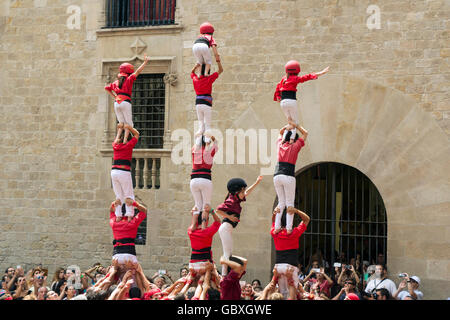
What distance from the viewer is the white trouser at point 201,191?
34.8 feet

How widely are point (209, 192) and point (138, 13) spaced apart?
762 cm

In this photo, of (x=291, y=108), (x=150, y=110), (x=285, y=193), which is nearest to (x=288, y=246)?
(x=285, y=193)

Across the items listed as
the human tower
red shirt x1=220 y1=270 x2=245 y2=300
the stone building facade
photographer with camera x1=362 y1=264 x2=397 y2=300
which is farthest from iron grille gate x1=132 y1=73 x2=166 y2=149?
red shirt x1=220 y1=270 x2=245 y2=300

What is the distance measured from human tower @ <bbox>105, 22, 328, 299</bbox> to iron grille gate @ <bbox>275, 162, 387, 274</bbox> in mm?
4916

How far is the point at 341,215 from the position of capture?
50.3 feet

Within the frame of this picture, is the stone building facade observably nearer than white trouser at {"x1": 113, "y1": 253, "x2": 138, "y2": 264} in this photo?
No

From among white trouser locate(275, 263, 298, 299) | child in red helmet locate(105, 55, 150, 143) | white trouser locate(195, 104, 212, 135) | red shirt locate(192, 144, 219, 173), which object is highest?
child in red helmet locate(105, 55, 150, 143)

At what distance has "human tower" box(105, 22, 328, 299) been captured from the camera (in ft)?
32.8

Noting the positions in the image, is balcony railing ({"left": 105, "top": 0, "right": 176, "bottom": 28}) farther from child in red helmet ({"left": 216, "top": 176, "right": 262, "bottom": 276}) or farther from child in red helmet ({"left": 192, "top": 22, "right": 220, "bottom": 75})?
child in red helmet ({"left": 216, "top": 176, "right": 262, "bottom": 276})

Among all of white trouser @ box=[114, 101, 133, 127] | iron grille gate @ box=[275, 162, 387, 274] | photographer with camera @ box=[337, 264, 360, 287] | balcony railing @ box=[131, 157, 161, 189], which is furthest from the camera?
balcony railing @ box=[131, 157, 161, 189]

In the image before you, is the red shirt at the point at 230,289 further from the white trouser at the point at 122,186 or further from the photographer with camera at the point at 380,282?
the photographer with camera at the point at 380,282

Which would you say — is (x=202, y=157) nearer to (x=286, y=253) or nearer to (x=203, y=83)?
(x=203, y=83)

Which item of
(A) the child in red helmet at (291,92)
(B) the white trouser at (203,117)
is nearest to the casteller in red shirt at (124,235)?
(B) the white trouser at (203,117)

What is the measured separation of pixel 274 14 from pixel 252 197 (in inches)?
162
